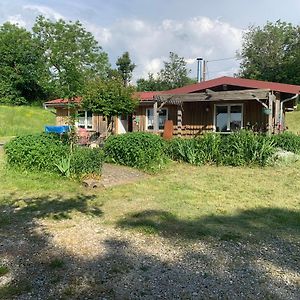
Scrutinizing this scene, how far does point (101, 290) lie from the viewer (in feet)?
12.0

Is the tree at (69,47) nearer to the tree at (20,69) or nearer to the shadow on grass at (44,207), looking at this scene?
the tree at (20,69)

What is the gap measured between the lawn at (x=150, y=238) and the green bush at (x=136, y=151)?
1.85 m

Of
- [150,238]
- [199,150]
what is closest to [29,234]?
[150,238]

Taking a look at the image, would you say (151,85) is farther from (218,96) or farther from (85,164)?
(85,164)

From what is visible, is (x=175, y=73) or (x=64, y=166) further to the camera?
(x=175, y=73)

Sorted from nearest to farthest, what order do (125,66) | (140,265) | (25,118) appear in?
1. (140,265)
2. (25,118)
3. (125,66)

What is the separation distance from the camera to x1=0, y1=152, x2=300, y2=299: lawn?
3.82 metres

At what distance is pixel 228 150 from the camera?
40.8 feet

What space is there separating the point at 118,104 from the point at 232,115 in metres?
5.81

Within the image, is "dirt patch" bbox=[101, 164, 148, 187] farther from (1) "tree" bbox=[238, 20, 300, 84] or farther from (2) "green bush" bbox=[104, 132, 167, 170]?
(1) "tree" bbox=[238, 20, 300, 84]

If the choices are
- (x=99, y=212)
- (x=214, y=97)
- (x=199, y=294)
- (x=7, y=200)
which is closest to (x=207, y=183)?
(x=99, y=212)

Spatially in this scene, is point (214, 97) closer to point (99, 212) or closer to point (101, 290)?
point (99, 212)

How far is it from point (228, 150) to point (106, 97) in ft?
25.9

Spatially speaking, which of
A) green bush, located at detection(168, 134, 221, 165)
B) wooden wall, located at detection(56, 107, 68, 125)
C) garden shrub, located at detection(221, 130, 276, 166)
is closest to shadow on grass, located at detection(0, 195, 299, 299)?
garden shrub, located at detection(221, 130, 276, 166)
